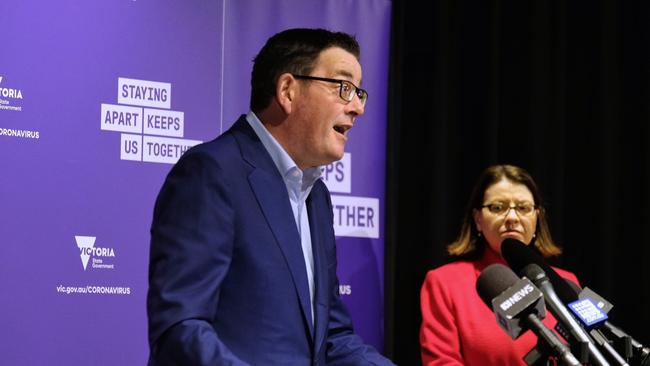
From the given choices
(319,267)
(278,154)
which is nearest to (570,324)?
(319,267)

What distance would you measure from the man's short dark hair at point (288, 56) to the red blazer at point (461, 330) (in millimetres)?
1706

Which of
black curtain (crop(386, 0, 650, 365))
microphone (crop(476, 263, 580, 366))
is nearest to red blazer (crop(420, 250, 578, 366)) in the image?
black curtain (crop(386, 0, 650, 365))

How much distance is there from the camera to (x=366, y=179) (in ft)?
15.6

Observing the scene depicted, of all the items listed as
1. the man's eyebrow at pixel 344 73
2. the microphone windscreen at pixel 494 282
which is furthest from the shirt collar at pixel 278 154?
the microphone windscreen at pixel 494 282

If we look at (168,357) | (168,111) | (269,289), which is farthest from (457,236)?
(168,357)

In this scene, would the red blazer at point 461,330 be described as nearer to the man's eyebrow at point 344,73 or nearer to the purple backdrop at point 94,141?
the purple backdrop at point 94,141

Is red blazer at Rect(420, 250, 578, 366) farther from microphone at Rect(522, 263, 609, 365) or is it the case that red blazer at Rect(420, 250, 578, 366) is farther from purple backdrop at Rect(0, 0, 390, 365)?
microphone at Rect(522, 263, 609, 365)

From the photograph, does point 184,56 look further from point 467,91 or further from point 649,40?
point 649,40

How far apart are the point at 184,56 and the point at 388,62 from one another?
113 centimetres

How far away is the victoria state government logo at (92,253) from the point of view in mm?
3922

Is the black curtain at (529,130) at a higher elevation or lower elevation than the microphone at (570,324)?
higher

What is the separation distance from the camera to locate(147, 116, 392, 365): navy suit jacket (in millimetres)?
2463

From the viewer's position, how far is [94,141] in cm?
401

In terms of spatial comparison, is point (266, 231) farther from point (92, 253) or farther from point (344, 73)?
point (92, 253)
